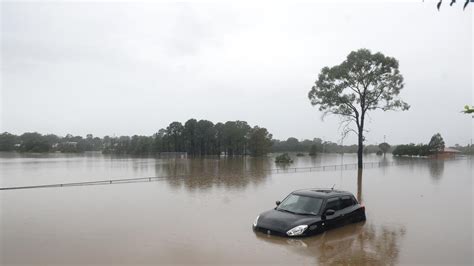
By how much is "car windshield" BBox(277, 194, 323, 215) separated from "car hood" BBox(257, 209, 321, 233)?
0.25 meters

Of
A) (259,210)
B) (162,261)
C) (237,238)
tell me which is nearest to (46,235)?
(162,261)

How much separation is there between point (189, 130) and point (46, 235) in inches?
3462

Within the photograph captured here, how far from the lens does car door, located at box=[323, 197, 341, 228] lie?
10.5 metres

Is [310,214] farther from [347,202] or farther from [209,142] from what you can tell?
[209,142]

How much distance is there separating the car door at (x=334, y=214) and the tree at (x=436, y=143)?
78.3 metres

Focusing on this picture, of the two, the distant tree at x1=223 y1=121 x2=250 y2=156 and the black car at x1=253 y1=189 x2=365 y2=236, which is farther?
the distant tree at x1=223 y1=121 x2=250 y2=156

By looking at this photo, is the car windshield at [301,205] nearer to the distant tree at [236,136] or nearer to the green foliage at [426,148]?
the green foliage at [426,148]

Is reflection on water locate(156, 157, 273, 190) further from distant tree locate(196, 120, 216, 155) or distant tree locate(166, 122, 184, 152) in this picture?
distant tree locate(166, 122, 184, 152)

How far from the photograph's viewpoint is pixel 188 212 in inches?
560

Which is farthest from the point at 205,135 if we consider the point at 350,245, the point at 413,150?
the point at 350,245

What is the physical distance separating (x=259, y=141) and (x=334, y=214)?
253ft

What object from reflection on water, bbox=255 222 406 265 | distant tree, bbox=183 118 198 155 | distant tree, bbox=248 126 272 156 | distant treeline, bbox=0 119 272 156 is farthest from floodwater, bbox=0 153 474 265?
distant tree, bbox=183 118 198 155

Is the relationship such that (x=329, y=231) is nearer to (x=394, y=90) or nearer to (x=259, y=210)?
(x=259, y=210)

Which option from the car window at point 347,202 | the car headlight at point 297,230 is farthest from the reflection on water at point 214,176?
the car headlight at point 297,230
